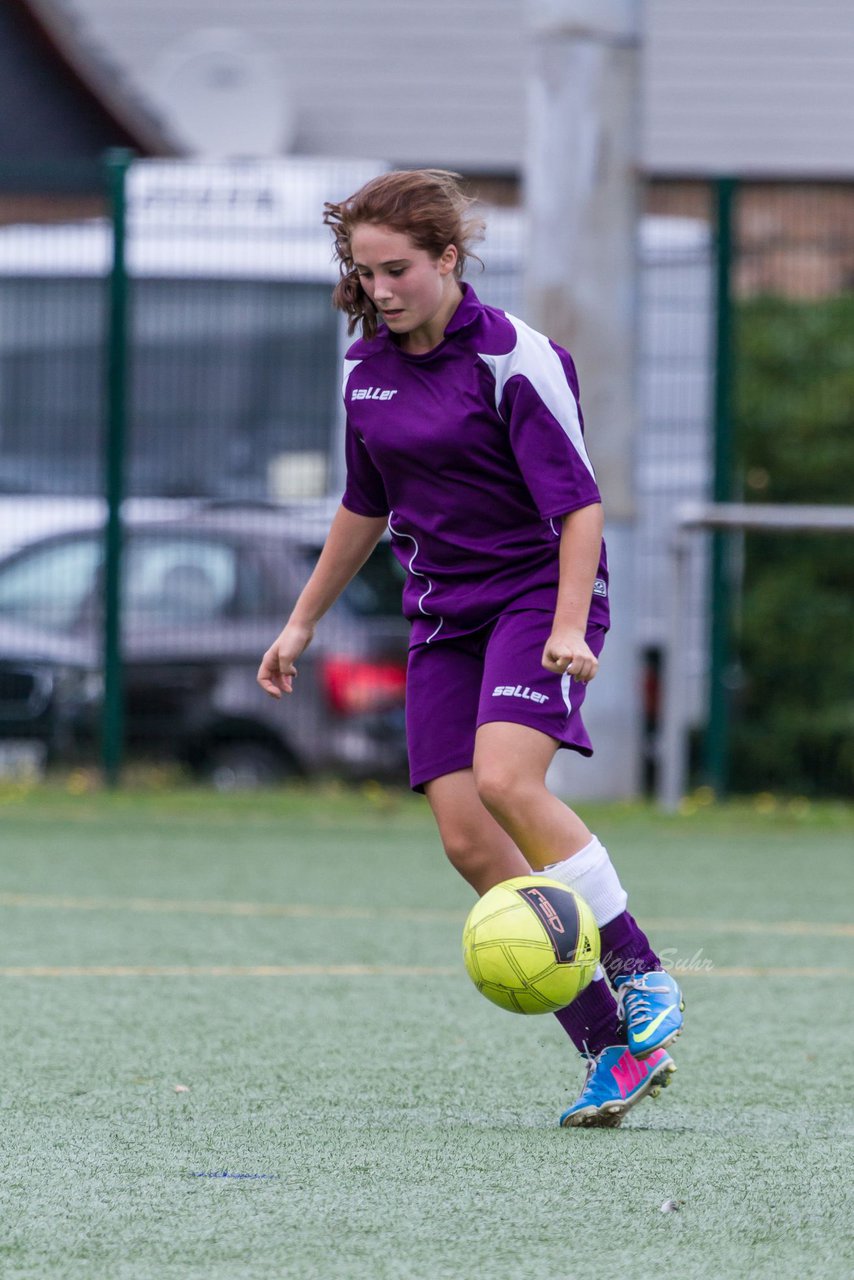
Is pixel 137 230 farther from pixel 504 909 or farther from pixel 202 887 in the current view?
pixel 504 909

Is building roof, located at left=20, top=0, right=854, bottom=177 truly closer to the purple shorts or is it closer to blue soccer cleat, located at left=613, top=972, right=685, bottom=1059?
the purple shorts

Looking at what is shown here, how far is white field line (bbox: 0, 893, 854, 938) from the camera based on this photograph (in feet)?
23.0

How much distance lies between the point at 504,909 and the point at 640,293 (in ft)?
22.2

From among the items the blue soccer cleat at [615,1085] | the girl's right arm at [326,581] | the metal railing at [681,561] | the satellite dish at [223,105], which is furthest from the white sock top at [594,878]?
the satellite dish at [223,105]

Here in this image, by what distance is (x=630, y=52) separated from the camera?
10.2m

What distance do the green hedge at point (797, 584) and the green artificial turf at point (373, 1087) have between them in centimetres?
220

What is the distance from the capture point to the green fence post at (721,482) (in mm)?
10539

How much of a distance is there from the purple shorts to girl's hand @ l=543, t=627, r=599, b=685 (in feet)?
0.36

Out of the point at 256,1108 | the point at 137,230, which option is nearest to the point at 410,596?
the point at 256,1108

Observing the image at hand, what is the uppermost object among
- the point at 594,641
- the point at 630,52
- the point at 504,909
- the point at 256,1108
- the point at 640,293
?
the point at 630,52

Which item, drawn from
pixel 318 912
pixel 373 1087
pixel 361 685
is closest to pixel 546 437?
pixel 373 1087

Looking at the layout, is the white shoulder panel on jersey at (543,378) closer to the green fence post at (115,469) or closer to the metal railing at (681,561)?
the metal railing at (681,561)

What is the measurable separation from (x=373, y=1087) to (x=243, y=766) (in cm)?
625

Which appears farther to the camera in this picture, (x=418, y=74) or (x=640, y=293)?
(x=418, y=74)
